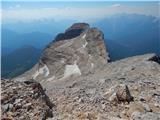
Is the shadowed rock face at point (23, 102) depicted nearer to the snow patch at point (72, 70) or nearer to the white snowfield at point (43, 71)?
the snow patch at point (72, 70)

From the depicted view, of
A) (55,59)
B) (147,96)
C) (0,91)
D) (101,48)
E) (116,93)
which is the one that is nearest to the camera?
(0,91)

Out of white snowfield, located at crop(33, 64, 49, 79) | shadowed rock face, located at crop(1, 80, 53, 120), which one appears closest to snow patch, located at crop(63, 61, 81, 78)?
white snowfield, located at crop(33, 64, 49, 79)

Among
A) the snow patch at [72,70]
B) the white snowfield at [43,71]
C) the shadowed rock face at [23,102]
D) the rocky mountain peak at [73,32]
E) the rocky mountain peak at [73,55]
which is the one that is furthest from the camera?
the rocky mountain peak at [73,32]

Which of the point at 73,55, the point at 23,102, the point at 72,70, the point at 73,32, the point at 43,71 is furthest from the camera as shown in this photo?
the point at 73,32

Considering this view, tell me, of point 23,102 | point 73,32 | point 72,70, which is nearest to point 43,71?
point 72,70

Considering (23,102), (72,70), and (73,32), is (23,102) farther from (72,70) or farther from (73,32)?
(73,32)

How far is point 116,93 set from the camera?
20.6m

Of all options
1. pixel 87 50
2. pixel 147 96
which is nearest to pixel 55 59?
pixel 87 50

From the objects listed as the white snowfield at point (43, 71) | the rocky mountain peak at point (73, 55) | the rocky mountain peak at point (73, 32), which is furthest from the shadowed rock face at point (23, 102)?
the rocky mountain peak at point (73, 32)

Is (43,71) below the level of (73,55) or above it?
below

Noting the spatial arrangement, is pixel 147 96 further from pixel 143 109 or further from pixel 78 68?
pixel 78 68

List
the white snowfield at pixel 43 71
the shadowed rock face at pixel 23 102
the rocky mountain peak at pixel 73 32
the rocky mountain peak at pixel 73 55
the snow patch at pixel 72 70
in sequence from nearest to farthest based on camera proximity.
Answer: the shadowed rock face at pixel 23 102, the snow patch at pixel 72 70, the rocky mountain peak at pixel 73 55, the white snowfield at pixel 43 71, the rocky mountain peak at pixel 73 32

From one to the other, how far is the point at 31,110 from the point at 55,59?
8704 centimetres

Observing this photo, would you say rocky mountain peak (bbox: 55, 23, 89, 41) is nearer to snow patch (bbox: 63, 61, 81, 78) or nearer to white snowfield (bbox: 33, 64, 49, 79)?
white snowfield (bbox: 33, 64, 49, 79)
